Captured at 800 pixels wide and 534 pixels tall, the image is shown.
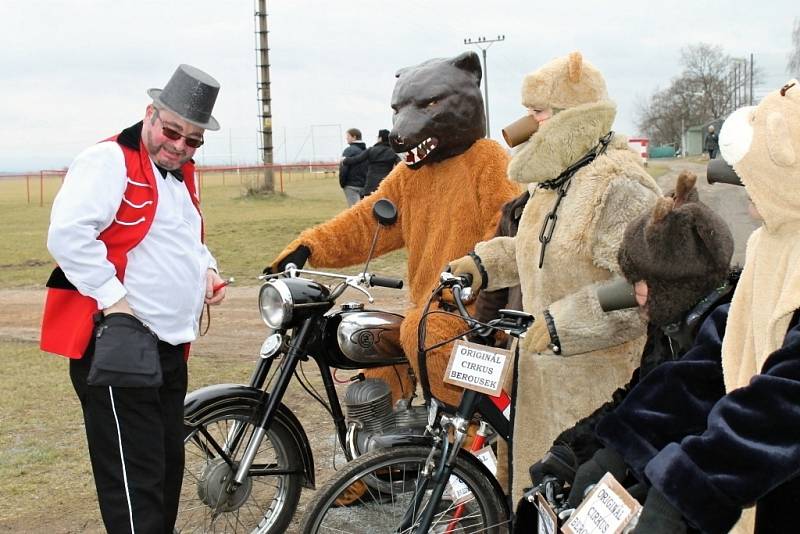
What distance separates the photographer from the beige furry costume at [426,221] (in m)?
3.90

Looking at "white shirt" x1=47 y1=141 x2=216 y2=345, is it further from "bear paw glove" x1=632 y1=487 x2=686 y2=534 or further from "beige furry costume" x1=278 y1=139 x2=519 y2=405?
"bear paw glove" x1=632 y1=487 x2=686 y2=534

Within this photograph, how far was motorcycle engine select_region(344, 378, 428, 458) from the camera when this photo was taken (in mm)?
A: 3715

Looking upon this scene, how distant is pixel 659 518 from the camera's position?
1916mm

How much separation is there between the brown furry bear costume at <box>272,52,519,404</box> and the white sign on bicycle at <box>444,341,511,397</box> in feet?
3.09

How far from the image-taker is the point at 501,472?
3.51 m

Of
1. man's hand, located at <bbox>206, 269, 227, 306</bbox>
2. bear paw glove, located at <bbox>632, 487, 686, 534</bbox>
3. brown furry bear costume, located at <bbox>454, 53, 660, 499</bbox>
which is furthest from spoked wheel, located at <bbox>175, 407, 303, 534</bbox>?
bear paw glove, located at <bbox>632, 487, 686, 534</bbox>

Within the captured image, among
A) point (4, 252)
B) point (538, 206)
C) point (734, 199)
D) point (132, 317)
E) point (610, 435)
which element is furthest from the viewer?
point (734, 199)

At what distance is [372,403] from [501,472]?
0.58 meters

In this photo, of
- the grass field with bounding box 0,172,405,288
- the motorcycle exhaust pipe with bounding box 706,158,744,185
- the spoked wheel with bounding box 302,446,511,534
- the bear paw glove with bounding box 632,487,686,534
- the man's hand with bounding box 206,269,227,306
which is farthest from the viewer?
the grass field with bounding box 0,172,405,288

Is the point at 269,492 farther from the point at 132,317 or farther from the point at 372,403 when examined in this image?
the point at 132,317

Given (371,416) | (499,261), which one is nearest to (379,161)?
(371,416)

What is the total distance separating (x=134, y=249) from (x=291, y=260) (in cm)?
101

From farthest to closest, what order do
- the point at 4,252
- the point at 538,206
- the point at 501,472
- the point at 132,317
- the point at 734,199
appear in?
the point at 734,199
the point at 4,252
the point at 501,472
the point at 538,206
the point at 132,317

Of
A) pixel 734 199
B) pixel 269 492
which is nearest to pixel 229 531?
pixel 269 492
